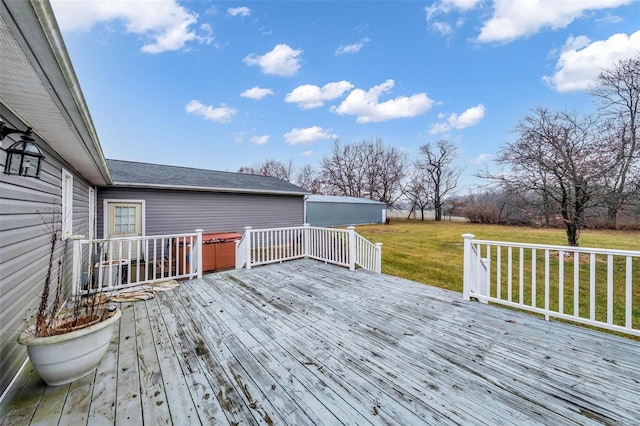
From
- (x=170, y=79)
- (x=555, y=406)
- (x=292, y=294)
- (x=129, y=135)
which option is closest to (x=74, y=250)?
(x=292, y=294)

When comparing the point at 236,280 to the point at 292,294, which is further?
the point at 236,280

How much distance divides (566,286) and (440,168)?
2270 centimetres

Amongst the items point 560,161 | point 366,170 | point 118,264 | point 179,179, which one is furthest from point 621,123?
point 366,170

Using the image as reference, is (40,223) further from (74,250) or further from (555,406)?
(555,406)

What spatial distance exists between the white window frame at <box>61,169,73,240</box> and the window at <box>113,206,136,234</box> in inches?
137

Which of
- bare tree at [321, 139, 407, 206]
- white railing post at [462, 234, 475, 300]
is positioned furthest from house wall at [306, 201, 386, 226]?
white railing post at [462, 234, 475, 300]

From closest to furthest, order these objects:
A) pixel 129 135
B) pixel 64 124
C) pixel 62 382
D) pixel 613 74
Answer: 1. pixel 62 382
2. pixel 64 124
3. pixel 613 74
4. pixel 129 135

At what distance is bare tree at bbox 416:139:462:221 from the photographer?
26.0 m

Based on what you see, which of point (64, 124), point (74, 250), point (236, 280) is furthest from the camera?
point (236, 280)

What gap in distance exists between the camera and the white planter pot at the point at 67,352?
1.75 meters

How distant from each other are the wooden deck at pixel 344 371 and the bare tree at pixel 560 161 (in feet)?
23.0

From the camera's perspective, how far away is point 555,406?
168 centimetres

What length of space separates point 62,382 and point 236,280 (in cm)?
281

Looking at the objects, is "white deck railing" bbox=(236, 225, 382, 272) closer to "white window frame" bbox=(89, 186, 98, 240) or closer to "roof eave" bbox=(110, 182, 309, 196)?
"roof eave" bbox=(110, 182, 309, 196)
